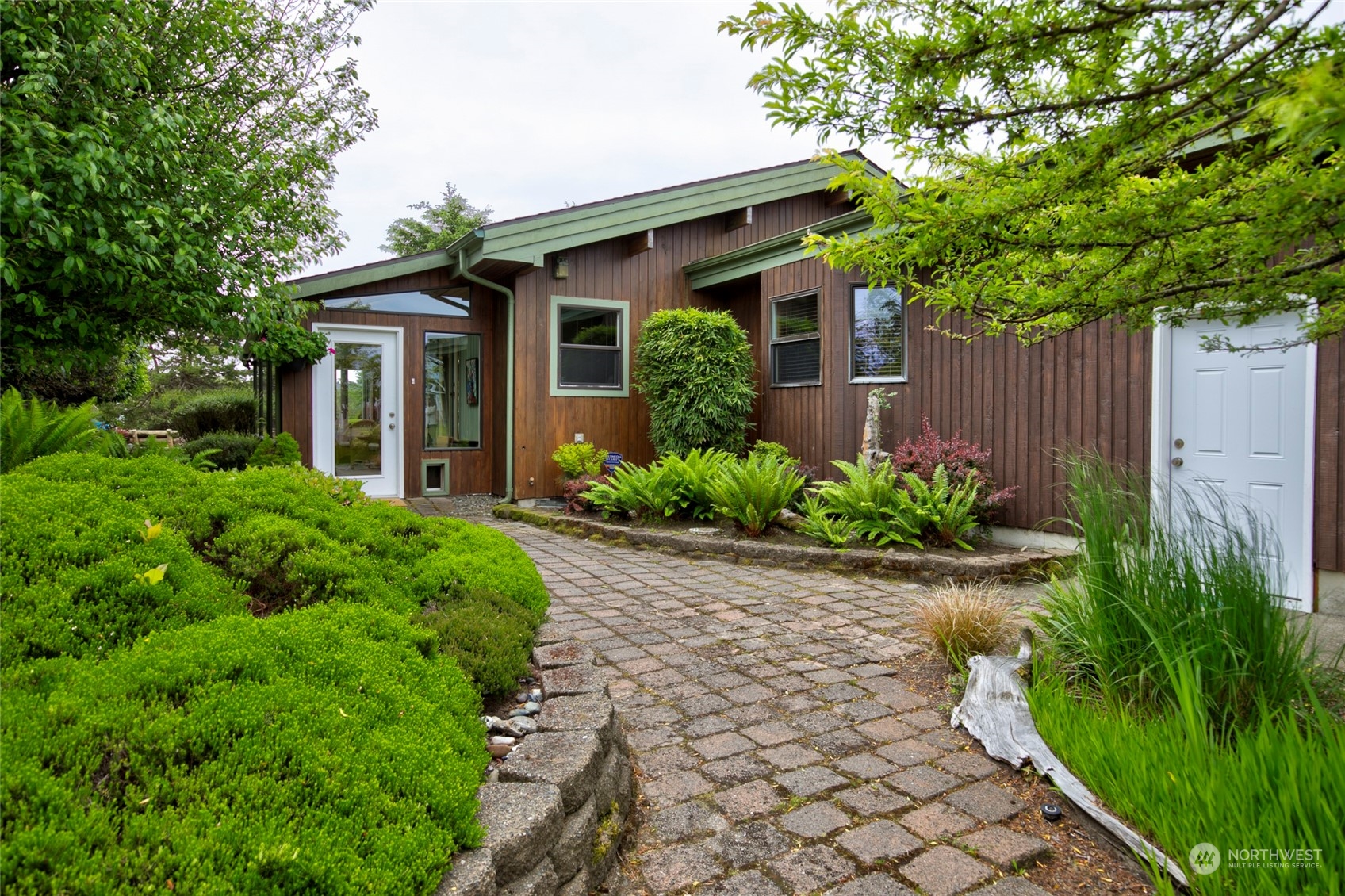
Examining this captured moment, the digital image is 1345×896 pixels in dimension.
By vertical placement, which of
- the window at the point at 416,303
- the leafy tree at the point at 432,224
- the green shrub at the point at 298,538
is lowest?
the green shrub at the point at 298,538

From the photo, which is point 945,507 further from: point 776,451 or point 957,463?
point 776,451

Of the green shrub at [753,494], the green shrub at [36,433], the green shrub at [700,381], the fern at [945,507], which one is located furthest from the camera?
the green shrub at [700,381]

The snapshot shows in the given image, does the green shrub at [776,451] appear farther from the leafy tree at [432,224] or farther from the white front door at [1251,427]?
the leafy tree at [432,224]

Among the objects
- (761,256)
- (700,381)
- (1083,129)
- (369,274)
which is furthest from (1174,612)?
(369,274)

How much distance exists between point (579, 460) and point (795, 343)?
297 cm

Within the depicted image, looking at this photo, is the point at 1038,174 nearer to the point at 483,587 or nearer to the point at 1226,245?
the point at 1226,245

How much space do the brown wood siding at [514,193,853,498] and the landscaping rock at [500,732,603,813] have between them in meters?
7.25

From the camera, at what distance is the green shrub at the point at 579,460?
8906mm

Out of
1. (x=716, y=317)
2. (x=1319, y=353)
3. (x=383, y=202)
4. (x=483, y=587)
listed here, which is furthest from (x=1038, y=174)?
(x=383, y=202)

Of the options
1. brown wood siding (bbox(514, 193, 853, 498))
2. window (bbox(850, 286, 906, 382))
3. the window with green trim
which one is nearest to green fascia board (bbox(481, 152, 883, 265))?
brown wood siding (bbox(514, 193, 853, 498))

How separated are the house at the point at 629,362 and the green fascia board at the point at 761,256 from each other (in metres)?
0.03

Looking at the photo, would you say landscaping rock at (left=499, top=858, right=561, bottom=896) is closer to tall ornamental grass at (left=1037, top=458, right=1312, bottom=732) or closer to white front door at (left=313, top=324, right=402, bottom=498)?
tall ornamental grass at (left=1037, top=458, right=1312, bottom=732)

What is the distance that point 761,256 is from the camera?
9.11 meters

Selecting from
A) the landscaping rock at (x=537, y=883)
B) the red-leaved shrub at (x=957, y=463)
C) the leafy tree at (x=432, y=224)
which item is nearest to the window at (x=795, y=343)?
the red-leaved shrub at (x=957, y=463)
